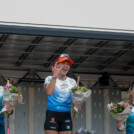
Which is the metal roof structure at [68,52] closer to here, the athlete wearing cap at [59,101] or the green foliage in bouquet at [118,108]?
the athlete wearing cap at [59,101]

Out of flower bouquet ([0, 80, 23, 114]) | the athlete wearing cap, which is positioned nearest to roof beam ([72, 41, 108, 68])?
the athlete wearing cap

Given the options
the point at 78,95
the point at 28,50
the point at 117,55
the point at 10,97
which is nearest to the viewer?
the point at 10,97

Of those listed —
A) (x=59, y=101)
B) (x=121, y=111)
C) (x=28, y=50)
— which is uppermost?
(x=28, y=50)

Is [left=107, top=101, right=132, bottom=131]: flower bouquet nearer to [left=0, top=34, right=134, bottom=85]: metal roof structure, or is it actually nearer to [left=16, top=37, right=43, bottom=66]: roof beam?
[left=0, top=34, right=134, bottom=85]: metal roof structure

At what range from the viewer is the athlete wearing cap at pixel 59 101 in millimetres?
6691

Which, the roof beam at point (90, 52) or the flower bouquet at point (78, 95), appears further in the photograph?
the roof beam at point (90, 52)

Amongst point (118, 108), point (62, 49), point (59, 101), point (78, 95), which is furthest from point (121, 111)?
point (62, 49)

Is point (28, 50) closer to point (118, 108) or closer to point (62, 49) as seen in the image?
point (62, 49)

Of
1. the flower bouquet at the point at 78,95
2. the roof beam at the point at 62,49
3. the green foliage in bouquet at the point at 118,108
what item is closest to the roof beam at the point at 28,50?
the roof beam at the point at 62,49

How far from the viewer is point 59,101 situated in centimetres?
684

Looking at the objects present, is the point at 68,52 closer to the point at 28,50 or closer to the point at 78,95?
the point at 28,50

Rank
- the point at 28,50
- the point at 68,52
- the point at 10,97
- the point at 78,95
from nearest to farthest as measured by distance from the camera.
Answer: the point at 10,97 → the point at 78,95 → the point at 28,50 → the point at 68,52

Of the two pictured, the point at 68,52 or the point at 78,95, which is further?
the point at 68,52

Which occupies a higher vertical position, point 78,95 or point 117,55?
point 117,55
